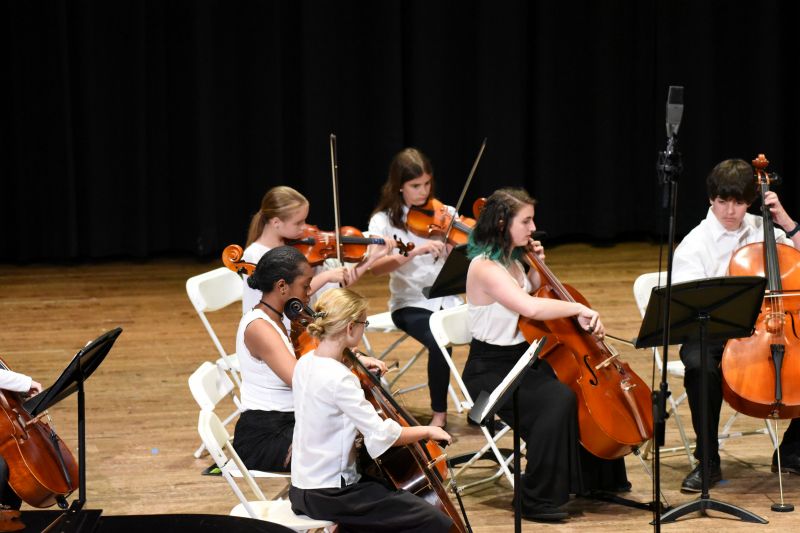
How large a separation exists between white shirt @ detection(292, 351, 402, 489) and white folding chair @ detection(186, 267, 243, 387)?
152 centimetres

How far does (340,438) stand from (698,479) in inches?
67.5

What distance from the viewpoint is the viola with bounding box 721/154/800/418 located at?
13.2ft

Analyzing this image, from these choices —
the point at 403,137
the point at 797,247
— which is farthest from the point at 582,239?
the point at 797,247

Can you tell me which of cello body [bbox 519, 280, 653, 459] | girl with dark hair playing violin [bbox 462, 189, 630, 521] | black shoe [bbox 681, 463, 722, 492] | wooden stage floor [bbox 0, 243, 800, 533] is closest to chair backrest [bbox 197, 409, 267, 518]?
wooden stage floor [bbox 0, 243, 800, 533]

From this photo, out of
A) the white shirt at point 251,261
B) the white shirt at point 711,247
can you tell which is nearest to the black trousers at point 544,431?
the white shirt at point 711,247

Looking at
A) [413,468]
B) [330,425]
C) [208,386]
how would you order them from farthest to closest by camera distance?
[208,386]
[413,468]
[330,425]

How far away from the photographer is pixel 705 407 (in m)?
3.94

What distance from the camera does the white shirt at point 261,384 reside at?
383 cm

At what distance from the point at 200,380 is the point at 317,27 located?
5273mm

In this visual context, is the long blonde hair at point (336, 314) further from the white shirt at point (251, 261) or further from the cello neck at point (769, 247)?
the cello neck at point (769, 247)

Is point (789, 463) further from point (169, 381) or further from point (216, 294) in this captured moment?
point (169, 381)

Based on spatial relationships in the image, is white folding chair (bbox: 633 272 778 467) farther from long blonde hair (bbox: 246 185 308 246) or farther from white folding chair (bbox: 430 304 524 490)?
long blonde hair (bbox: 246 185 308 246)

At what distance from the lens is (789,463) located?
454 cm

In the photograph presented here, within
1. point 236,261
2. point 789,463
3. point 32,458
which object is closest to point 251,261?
point 236,261
